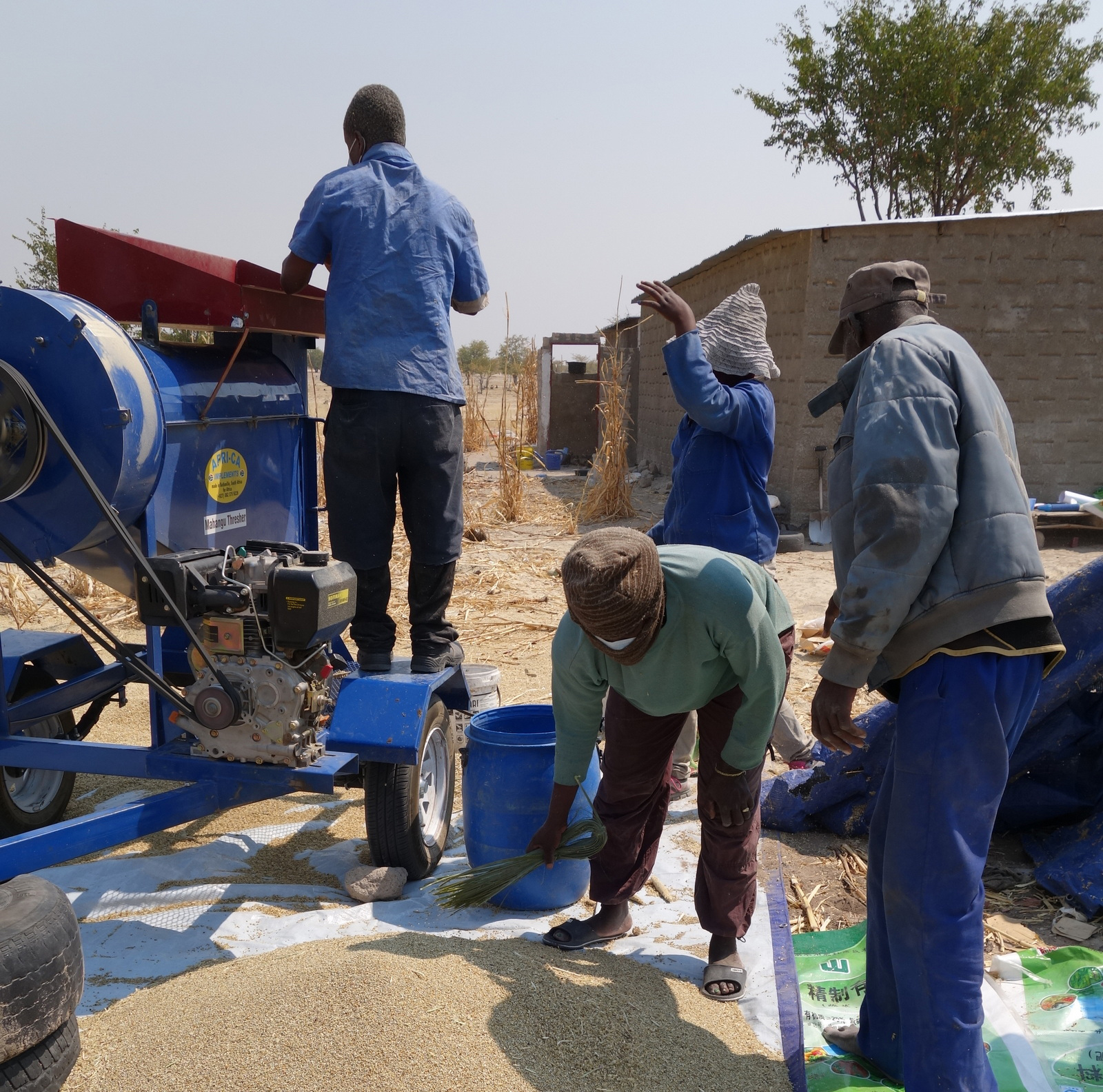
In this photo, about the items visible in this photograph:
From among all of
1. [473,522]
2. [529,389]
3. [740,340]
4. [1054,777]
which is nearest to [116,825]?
[740,340]

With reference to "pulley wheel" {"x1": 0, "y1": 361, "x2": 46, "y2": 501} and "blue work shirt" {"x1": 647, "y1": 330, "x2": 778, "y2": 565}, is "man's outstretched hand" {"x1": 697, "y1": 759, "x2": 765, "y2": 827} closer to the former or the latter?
"blue work shirt" {"x1": 647, "y1": 330, "x2": 778, "y2": 565}

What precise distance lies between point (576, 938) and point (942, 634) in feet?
4.98

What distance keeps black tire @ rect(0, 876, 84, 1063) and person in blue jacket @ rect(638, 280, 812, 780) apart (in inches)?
87.3

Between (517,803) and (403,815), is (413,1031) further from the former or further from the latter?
(403,815)

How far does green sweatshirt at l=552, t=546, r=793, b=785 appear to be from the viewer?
8.09ft

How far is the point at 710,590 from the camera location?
2.46 metres

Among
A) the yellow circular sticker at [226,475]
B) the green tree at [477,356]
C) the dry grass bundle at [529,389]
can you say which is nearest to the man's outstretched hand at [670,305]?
the yellow circular sticker at [226,475]

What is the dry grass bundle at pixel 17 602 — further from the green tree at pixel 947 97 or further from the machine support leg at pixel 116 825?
the green tree at pixel 947 97

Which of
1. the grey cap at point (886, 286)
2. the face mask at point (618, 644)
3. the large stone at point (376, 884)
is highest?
the grey cap at point (886, 286)

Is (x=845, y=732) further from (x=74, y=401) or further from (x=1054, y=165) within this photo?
(x=1054, y=165)

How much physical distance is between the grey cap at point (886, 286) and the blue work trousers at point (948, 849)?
895mm

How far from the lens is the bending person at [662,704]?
7.56 ft

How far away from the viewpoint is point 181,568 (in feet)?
9.70

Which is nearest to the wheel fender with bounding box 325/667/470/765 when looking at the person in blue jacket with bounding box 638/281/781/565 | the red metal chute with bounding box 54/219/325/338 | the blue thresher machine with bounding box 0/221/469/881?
the blue thresher machine with bounding box 0/221/469/881
